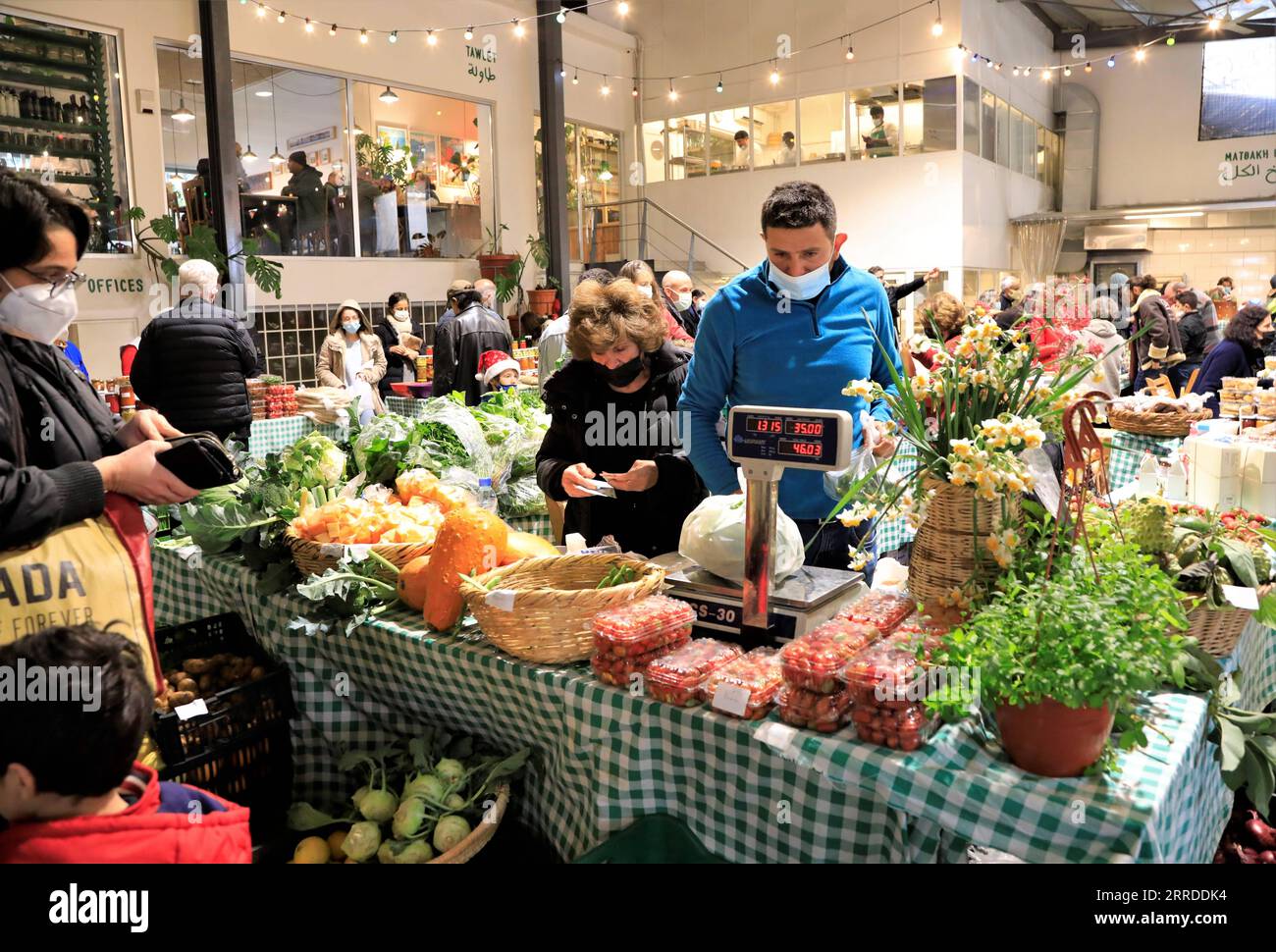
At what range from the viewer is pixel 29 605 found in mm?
1539

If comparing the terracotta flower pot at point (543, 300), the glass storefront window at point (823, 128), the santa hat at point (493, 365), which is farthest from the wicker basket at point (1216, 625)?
the glass storefront window at point (823, 128)

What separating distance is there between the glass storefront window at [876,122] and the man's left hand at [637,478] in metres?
13.0

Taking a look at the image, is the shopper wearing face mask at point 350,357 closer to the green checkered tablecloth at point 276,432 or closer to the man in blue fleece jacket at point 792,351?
the green checkered tablecloth at point 276,432

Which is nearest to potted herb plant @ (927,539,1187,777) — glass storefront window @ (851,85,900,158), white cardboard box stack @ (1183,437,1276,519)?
white cardboard box stack @ (1183,437,1276,519)

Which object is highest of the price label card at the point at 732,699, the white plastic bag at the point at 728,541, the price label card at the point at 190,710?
the white plastic bag at the point at 728,541

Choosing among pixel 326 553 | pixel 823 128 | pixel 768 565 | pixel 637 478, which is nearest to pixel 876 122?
pixel 823 128

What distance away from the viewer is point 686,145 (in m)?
15.8

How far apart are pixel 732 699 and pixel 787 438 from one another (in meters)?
0.48

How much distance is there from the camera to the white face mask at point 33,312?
1682 millimetres

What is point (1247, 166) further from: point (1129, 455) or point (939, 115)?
point (1129, 455)

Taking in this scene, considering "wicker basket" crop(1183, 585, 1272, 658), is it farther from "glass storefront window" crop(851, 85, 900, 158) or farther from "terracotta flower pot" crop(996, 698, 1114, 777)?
"glass storefront window" crop(851, 85, 900, 158)

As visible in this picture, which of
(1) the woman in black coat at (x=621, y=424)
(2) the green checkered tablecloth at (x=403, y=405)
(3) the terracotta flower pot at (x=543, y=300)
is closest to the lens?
(1) the woman in black coat at (x=621, y=424)

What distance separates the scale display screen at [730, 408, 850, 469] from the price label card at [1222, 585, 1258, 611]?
2.83 feet
